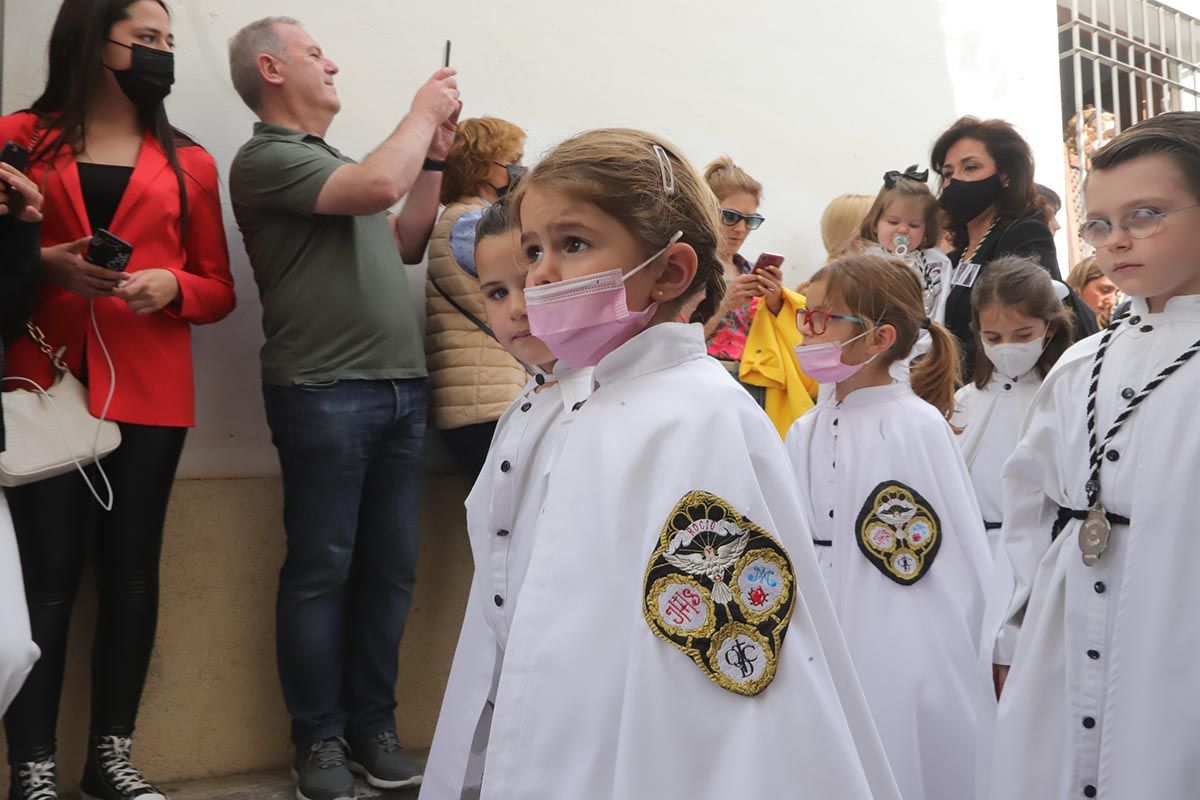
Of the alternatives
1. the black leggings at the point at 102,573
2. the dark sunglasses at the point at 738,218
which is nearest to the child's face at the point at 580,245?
the black leggings at the point at 102,573

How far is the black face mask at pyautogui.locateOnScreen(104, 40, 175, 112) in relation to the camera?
3.50 metres

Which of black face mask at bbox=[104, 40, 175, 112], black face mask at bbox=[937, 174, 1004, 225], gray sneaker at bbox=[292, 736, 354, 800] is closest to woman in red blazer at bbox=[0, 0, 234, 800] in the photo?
black face mask at bbox=[104, 40, 175, 112]

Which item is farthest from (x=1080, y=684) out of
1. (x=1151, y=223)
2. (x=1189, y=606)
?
(x=1151, y=223)

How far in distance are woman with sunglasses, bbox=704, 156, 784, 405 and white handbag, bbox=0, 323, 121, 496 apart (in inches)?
97.4

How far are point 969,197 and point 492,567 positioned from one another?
3.30 metres

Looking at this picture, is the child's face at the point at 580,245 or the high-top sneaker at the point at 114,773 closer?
the child's face at the point at 580,245

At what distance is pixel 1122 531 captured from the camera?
2406 millimetres

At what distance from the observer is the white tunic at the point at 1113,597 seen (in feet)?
7.44

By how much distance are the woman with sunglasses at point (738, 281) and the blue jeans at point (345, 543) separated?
4.86 ft

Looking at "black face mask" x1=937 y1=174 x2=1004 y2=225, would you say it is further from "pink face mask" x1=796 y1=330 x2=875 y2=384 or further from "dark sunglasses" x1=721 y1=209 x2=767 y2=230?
"pink face mask" x1=796 y1=330 x2=875 y2=384

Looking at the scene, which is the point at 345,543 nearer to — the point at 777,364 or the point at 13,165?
the point at 13,165

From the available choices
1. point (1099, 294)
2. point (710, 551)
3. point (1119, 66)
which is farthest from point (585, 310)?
point (1119, 66)

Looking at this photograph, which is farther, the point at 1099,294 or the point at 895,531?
the point at 1099,294

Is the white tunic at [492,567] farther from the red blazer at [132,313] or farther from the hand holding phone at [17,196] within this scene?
the hand holding phone at [17,196]
